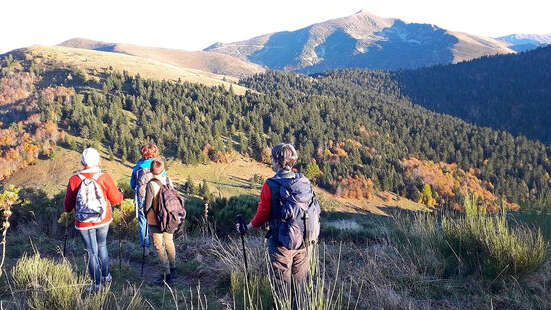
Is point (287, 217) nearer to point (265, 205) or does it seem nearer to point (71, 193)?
point (265, 205)

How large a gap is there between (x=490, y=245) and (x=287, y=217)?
7.29ft

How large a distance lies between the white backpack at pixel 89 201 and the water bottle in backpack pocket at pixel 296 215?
2.07 meters

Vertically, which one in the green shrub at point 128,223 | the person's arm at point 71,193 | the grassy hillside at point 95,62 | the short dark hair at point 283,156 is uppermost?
the grassy hillside at point 95,62

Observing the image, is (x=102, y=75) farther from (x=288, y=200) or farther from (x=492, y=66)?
(x=492, y=66)

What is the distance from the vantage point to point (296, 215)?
284 cm

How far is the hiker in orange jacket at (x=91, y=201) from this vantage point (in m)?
3.64

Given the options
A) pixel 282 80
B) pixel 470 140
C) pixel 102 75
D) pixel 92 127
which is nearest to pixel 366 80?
pixel 282 80

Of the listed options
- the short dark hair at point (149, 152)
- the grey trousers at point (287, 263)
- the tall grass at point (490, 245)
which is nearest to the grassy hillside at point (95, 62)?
the short dark hair at point (149, 152)

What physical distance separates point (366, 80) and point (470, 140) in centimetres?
8427

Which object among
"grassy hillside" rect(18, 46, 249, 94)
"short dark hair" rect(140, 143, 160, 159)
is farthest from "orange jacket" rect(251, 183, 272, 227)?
"grassy hillside" rect(18, 46, 249, 94)

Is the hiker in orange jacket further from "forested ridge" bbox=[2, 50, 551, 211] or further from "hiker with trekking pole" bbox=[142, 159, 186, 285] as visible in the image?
"forested ridge" bbox=[2, 50, 551, 211]

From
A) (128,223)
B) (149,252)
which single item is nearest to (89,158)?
(149,252)

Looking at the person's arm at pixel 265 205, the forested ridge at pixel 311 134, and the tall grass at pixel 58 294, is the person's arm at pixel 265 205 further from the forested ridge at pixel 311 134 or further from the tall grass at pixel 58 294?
the forested ridge at pixel 311 134

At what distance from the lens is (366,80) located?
168 metres
